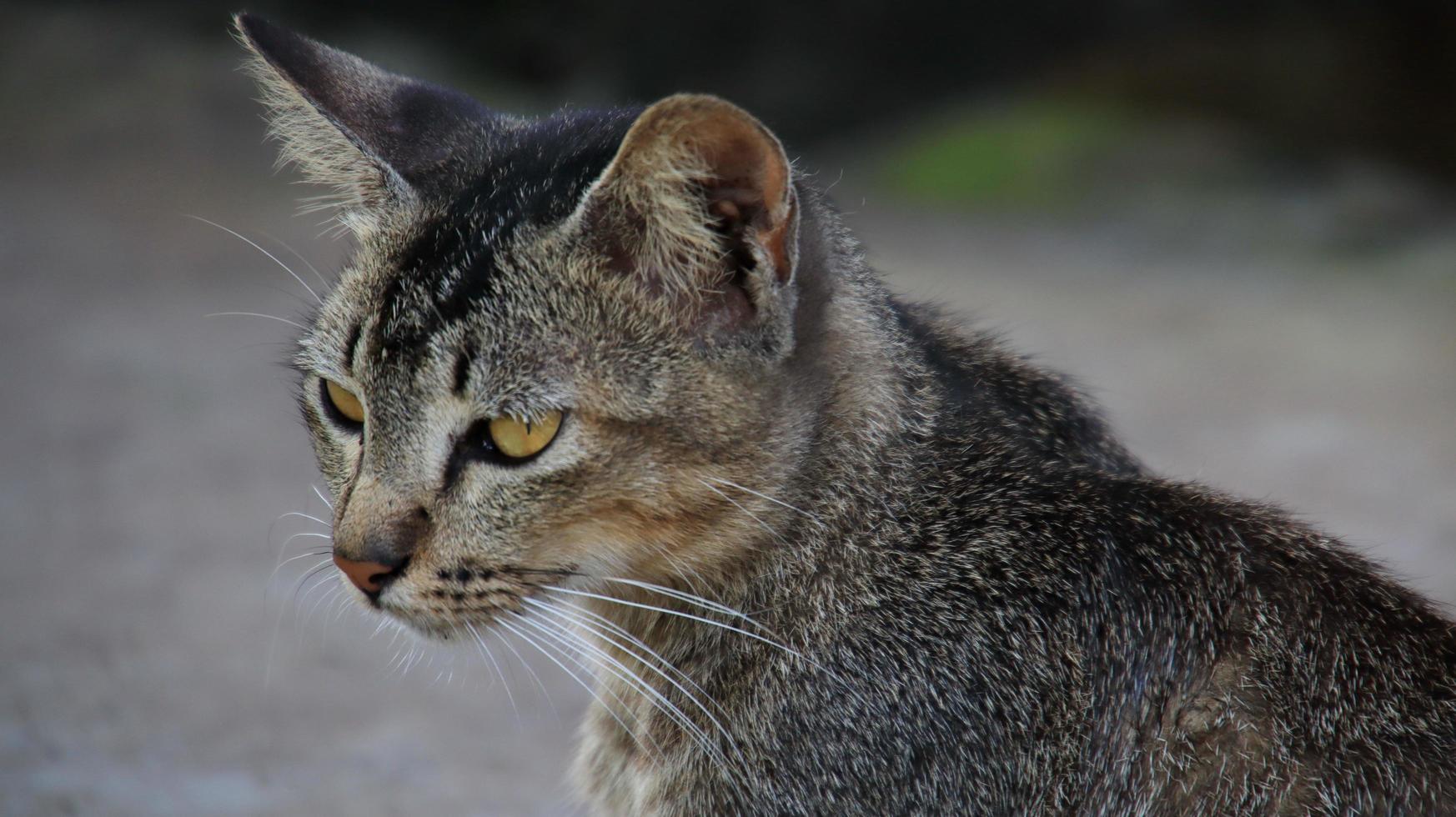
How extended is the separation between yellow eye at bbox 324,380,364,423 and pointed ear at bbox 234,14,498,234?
0.42 metres

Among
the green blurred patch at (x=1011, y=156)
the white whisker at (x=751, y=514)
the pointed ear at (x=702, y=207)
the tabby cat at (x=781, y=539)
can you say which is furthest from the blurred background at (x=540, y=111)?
the pointed ear at (x=702, y=207)

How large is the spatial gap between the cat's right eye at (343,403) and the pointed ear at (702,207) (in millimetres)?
642

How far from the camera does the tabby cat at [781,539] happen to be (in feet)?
8.52

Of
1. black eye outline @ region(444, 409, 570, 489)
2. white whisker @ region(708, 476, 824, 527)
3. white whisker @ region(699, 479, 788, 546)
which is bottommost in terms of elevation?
black eye outline @ region(444, 409, 570, 489)

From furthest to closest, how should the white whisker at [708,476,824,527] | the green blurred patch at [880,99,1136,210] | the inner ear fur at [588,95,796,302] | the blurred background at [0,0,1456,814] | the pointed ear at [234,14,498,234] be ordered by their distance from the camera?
the green blurred patch at [880,99,1136,210]
the blurred background at [0,0,1456,814]
the pointed ear at [234,14,498,234]
the white whisker at [708,476,824,527]
the inner ear fur at [588,95,796,302]

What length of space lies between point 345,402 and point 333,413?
0.23 feet

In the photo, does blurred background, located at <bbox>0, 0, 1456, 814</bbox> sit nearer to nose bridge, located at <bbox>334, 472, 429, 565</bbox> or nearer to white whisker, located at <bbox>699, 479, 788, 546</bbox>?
nose bridge, located at <bbox>334, 472, 429, 565</bbox>

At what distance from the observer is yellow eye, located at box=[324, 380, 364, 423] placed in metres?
2.93

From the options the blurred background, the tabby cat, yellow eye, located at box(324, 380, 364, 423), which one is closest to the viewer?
the tabby cat

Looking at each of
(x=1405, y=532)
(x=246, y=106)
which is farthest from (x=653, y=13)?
(x=1405, y=532)

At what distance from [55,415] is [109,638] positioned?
222 cm

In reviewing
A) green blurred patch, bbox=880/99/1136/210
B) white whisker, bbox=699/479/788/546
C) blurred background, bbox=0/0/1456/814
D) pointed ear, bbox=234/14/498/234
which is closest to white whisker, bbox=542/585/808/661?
white whisker, bbox=699/479/788/546

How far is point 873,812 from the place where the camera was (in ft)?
8.90

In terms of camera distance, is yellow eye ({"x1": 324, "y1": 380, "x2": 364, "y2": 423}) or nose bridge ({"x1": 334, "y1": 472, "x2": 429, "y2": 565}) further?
yellow eye ({"x1": 324, "y1": 380, "x2": 364, "y2": 423})
